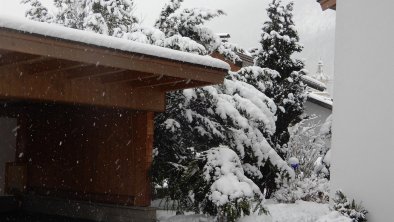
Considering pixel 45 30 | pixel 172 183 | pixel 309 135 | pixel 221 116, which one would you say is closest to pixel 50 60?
pixel 45 30

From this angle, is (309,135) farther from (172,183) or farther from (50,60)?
(50,60)

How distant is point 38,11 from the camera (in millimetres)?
16859

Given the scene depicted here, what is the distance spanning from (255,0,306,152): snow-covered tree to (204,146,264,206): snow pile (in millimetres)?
5439

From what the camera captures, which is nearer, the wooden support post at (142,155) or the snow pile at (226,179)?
the snow pile at (226,179)

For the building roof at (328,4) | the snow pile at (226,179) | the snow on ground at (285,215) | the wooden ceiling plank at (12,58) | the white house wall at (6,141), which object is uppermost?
the building roof at (328,4)

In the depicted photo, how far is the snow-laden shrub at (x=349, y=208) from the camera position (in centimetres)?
653

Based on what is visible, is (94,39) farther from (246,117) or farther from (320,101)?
Result: (320,101)

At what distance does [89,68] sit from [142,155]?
2463 millimetres

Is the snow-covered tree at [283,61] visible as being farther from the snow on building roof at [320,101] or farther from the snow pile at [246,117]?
the snow on building roof at [320,101]

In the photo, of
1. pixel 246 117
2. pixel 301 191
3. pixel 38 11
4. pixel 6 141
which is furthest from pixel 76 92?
pixel 38 11

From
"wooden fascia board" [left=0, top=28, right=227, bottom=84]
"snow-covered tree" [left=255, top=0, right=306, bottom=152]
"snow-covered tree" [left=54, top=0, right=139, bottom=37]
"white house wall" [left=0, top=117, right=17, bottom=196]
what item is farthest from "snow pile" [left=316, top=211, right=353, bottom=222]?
"white house wall" [left=0, top=117, right=17, bottom=196]

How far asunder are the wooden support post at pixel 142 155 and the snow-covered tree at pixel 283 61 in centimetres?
564

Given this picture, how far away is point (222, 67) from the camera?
27.1 feet

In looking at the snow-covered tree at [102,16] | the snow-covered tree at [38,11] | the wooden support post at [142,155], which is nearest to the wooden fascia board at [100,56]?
the wooden support post at [142,155]
